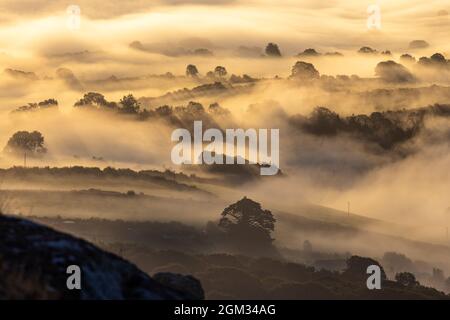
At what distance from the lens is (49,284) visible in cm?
2680

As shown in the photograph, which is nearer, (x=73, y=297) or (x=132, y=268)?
(x=73, y=297)

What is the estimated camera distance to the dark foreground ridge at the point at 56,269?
87.2 feet

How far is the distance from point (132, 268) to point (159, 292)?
2.78 feet

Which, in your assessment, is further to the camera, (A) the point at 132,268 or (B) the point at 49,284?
(A) the point at 132,268

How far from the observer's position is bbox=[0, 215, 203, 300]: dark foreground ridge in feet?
87.2
